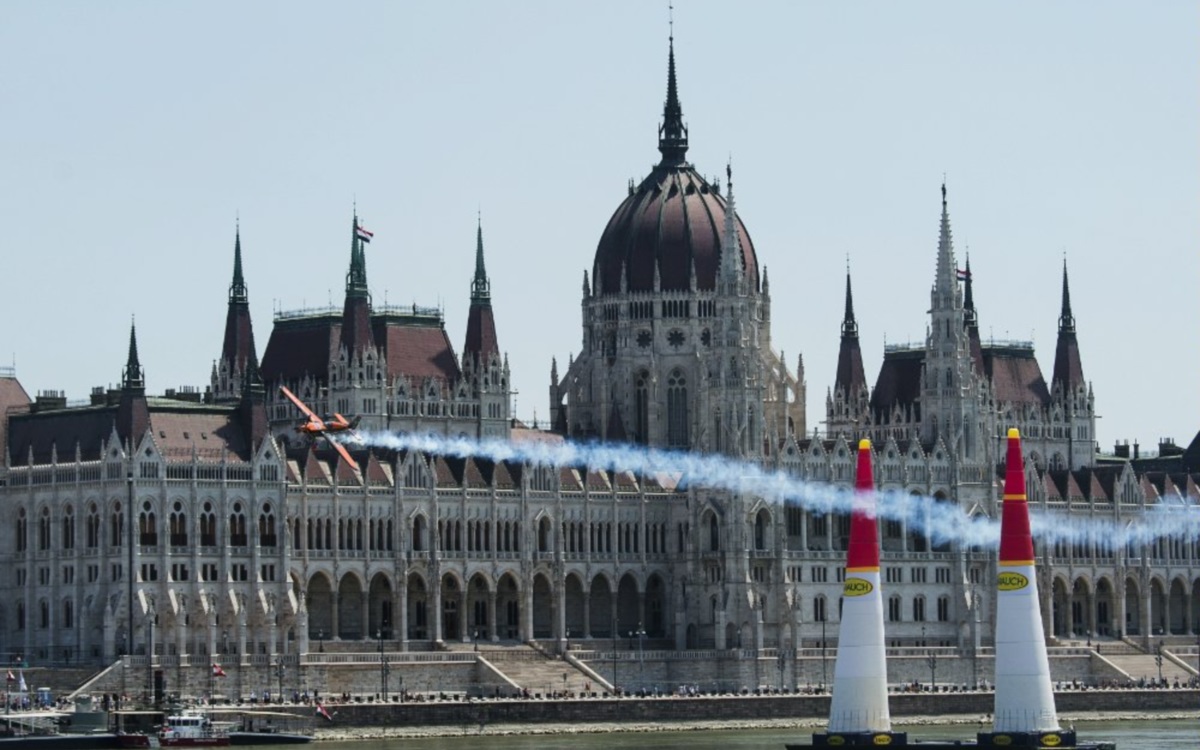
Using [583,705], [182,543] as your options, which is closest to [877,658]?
[583,705]

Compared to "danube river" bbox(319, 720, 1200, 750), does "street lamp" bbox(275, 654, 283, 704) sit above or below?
above

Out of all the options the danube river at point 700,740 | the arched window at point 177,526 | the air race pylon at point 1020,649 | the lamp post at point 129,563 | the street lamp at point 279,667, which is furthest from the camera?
the arched window at point 177,526

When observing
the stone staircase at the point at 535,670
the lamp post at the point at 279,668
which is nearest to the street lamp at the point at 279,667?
the lamp post at the point at 279,668

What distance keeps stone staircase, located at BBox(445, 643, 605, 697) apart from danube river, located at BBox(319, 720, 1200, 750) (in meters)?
15.4

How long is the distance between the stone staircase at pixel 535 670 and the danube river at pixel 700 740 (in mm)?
15427

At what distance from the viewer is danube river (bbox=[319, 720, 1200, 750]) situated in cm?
16362

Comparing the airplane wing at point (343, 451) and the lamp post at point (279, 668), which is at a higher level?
the airplane wing at point (343, 451)

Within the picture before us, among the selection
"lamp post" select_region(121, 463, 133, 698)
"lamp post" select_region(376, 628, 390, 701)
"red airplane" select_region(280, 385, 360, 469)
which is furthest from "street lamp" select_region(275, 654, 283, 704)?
"red airplane" select_region(280, 385, 360, 469)

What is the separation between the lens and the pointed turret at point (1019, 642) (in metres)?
117

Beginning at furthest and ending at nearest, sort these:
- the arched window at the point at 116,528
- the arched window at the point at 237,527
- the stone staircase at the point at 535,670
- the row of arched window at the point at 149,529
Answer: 1. the stone staircase at the point at 535,670
2. the arched window at the point at 237,527
3. the arched window at the point at 116,528
4. the row of arched window at the point at 149,529

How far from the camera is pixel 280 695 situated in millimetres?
178000

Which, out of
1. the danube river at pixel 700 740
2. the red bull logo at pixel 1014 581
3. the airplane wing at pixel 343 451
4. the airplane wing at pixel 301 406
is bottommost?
the danube river at pixel 700 740

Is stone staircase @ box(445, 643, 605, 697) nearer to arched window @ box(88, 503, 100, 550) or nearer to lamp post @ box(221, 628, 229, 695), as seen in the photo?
lamp post @ box(221, 628, 229, 695)

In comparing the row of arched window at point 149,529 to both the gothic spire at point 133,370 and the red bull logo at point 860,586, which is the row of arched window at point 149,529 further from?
the red bull logo at point 860,586
